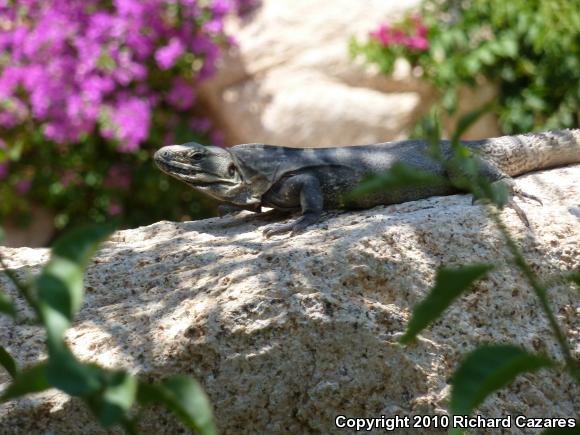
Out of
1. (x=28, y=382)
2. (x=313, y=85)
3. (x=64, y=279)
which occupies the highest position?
(x=64, y=279)

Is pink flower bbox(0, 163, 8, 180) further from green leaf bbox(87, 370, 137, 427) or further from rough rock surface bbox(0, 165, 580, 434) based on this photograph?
green leaf bbox(87, 370, 137, 427)

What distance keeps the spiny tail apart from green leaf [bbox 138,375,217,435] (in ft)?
9.14

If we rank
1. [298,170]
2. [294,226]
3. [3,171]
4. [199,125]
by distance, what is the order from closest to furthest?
[294,226] → [298,170] → [3,171] → [199,125]

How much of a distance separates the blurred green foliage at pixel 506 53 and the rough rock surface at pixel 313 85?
0.66 feet

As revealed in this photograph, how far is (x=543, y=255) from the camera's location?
2.91 meters

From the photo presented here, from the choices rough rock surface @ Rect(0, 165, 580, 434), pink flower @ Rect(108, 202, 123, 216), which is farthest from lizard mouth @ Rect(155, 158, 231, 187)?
pink flower @ Rect(108, 202, 123, 216)

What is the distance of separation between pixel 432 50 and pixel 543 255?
4.83 meters

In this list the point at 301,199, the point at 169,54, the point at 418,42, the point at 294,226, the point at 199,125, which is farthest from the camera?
the point at 199,125

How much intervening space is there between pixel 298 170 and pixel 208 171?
39 centimetres

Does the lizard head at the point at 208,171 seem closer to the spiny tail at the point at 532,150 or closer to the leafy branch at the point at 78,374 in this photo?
the spiny tail at the point at 532,150

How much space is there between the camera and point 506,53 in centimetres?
723

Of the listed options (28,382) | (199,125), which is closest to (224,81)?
(199,125)

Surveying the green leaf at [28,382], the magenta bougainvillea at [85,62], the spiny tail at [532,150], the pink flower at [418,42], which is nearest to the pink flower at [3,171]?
the magenta bougainvillea at [85,62]

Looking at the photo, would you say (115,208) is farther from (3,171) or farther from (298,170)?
(298,170)
